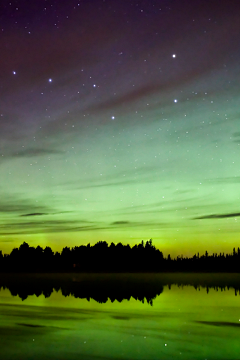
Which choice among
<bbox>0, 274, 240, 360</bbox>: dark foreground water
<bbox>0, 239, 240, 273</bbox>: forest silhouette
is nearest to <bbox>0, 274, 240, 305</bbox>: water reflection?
<bbox>0, 274, 240, 360</bbox>: dark foreground water

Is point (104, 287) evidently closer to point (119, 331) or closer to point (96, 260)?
point (119, 331)

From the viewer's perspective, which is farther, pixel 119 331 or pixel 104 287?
pixel 104 287

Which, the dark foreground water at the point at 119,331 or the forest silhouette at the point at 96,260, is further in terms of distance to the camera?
the forest silhouette at the point at 96,260

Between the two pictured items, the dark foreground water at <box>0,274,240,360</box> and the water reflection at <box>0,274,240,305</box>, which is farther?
the water reflection at <box>0,274,240,305</box>

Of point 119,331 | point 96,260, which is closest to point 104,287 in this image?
point 119,331

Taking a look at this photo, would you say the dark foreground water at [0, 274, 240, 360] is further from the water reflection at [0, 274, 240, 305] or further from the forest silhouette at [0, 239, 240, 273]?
the forest silhouette at [0, 239, 240, 273]

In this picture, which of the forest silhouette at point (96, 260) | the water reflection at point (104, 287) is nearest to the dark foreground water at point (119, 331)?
the water reflection at point (104, 287)

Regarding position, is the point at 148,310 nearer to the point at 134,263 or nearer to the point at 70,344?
the point at 70,344

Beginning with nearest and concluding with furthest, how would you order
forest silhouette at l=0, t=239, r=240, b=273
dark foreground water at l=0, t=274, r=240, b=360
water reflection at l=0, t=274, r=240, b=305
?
dark foreground water at l=0, t=274, r=240, b=360
water reflection at l=0, t=274, r=240, b=305
forest silhouette at l=0, t=239, r=240, b=273

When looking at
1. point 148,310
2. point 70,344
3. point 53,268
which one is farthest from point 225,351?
point 53,268

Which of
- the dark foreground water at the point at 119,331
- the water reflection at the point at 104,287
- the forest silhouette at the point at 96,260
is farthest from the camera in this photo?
the forest silhouette at the point at 96,260

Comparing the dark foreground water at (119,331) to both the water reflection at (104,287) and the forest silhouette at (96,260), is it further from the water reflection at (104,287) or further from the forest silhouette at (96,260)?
the forest silhouette at (96,260)

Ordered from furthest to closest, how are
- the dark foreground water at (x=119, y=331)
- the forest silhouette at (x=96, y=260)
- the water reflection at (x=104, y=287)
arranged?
1. the forest silhouette at (x=96, y=260)
2. the water reflection at (x=104, y=287)
3. the dark foreground water at (x=119, y=331)

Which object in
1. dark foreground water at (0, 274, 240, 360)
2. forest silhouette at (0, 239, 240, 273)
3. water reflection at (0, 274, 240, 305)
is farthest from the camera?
forest silhouette at (0, 239, 240, 273)
